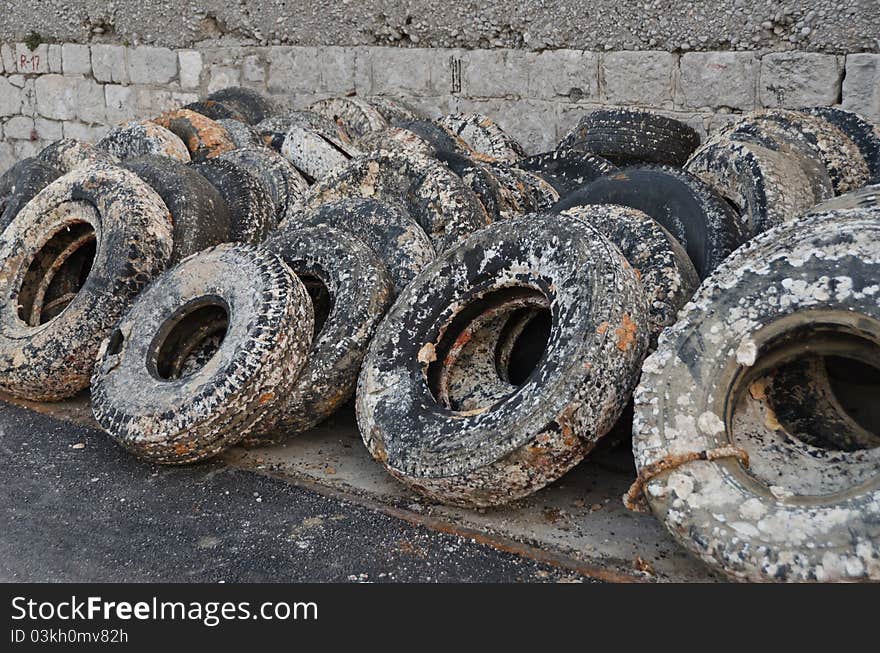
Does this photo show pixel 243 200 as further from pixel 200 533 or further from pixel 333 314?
pixel 200 533

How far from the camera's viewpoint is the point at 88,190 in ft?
16.1

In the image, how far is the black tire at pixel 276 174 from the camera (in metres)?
5.48

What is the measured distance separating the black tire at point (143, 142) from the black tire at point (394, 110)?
1893mm

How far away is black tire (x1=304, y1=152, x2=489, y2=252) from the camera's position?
4.38m

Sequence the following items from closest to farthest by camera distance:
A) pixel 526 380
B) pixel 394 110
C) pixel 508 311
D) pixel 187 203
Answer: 1. pixel 526 380
2. pixel 508 311
3. pixel 187 203
4. pixel 394 110

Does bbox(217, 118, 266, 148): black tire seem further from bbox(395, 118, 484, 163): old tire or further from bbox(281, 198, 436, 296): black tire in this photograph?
bbox(281, 198, 436, 296): black tire

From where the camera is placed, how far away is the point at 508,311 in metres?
3.80

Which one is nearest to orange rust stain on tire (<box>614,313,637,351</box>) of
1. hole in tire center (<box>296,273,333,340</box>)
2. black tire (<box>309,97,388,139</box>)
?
hole in tire center (<box>296,273,333,340</box>)

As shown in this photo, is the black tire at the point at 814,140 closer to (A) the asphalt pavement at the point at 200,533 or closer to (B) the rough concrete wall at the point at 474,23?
(B) the rough concrete wall at the point at 474,23

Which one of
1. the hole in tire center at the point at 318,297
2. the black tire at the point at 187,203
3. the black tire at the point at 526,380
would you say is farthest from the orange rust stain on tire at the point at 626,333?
the black tire at the point at 187,203

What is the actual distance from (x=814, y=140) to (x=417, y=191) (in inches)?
85.3

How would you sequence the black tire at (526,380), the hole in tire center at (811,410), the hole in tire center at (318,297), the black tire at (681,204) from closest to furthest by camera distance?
1. the hole in tire center at (811,410)
2. the black tire at (526,380)
3. the black tire at (681,204)
4. the hole in tire center at (318,297)

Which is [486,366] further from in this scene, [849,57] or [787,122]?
[849,57]

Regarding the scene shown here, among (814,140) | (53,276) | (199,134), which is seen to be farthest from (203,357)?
(814,140)
